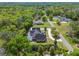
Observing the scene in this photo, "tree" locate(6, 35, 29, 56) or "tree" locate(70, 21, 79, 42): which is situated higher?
"tree" locate(70, 21, 79, 42)

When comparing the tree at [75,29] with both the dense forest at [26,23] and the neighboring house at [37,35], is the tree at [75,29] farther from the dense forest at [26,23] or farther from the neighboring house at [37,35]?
the neighboring house at [37,35]

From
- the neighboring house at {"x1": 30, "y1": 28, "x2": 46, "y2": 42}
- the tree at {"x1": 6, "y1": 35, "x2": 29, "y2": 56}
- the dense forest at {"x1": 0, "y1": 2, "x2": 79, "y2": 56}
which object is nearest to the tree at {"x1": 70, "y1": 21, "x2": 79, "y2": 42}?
the dense forest at {"x1": 0, "y1": 2, "x2": 79, "y2": 56}

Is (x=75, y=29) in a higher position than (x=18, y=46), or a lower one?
higher

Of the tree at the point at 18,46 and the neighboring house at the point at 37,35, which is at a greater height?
the neighboring house at the point at 37,35

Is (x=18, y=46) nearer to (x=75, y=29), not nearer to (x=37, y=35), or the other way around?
(x=37, y=35)

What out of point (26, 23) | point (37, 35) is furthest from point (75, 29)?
point (26, 23)

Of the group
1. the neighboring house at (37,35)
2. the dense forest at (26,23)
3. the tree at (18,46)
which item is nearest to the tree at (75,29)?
the dense forest at (26,23)

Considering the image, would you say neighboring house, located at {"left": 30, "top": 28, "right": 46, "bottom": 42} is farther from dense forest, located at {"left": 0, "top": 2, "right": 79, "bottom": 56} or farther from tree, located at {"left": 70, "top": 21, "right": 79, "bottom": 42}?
tree, located at {"left": 70, "top": 21, "right": 79, "bottom": 42}

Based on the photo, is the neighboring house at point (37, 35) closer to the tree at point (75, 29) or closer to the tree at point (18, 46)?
the tree at point (18, 46)

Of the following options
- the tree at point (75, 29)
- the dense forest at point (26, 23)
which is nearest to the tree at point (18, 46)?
the dense forest at point (26, 23)

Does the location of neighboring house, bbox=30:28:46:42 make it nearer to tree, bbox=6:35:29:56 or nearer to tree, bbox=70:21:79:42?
tree, bbox=6:35:29:56

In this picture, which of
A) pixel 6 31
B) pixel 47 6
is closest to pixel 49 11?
pixel 47 6
